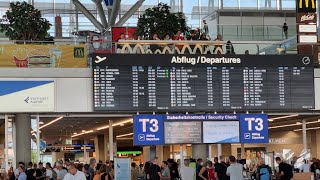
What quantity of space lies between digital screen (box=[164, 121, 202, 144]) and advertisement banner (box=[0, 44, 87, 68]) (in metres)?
3.24

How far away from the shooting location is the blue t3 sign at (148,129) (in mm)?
23448

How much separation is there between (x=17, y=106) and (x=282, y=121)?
11785mm

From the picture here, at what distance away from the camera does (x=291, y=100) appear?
23.8 meters

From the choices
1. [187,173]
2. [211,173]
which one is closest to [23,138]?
[187,173]

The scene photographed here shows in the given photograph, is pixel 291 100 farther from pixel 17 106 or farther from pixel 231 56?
pixel 17 106

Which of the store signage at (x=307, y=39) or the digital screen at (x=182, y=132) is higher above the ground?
the store signage at (x=307, y=39)

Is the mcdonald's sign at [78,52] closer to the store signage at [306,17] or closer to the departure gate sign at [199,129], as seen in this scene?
the departure gate sign at [199,129]

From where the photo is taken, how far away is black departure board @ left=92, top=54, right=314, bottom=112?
2275 cm

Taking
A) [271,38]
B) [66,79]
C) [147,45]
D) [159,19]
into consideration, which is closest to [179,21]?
[159,19]

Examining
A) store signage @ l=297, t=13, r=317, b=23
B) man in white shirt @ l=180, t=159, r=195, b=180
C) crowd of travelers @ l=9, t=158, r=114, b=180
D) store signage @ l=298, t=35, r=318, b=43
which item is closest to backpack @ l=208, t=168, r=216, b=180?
man in white shirt @ l=180, t=159, r=195, b=180

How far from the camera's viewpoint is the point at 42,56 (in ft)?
76.6

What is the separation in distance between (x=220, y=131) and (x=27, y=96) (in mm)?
6040

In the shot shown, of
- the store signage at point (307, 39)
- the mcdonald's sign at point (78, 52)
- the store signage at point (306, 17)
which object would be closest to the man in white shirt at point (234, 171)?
the mcdonald's sign at point (78, 52)

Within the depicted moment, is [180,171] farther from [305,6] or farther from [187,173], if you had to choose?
[305,6]
